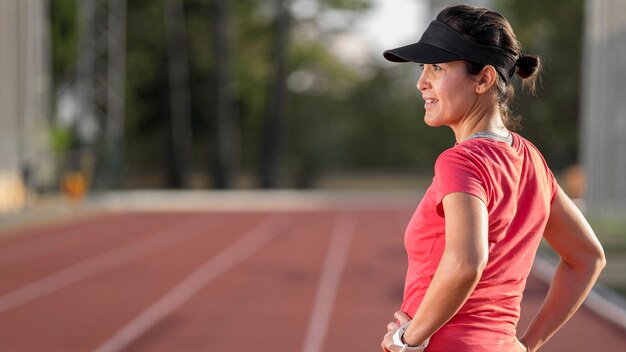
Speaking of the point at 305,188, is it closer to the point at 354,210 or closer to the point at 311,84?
the point at 311,84

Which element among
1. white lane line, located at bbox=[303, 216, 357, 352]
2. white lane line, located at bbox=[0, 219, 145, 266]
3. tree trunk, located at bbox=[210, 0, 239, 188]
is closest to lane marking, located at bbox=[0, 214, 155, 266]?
white lane line, located at bbox=[0, 219, 145, 266]

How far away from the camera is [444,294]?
7.13 feet

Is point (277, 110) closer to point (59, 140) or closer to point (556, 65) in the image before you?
point (556, 65)

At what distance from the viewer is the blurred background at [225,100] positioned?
103 feet

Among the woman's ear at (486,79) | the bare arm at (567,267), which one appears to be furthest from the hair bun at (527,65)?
the bare arm at (567,267)

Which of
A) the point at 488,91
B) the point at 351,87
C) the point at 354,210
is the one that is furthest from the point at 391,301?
the point at 351,87

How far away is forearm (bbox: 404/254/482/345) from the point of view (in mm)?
2143

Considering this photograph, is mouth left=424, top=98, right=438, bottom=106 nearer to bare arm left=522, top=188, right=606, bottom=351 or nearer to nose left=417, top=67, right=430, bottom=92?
nose left=417, top=67, right=430, bottom=92

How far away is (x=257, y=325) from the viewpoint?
35.8 ft

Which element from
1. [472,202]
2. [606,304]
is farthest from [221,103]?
[472,202]

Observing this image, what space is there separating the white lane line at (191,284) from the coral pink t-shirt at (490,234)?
769cm

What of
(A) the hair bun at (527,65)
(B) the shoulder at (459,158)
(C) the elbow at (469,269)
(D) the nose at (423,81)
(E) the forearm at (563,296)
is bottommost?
(E) the forearm at (563,296)

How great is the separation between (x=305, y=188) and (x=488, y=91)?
49.0 meters

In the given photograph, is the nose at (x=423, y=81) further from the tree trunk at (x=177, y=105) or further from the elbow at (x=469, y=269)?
the tree trunk at (x=177, y=105)
